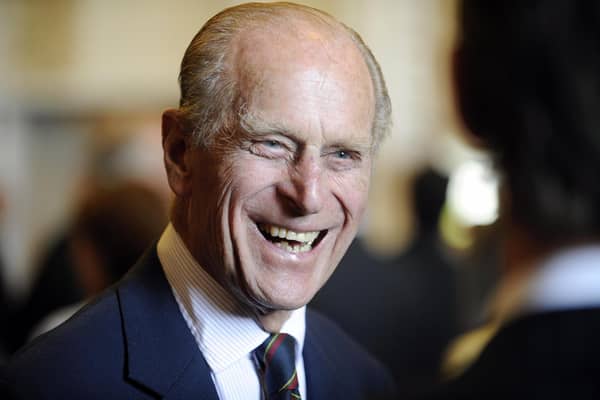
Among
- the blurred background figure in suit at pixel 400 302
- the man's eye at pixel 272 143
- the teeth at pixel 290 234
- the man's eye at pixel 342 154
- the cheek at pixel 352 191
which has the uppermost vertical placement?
the man's eye at pixel 272 143

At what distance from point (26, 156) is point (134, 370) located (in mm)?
8680

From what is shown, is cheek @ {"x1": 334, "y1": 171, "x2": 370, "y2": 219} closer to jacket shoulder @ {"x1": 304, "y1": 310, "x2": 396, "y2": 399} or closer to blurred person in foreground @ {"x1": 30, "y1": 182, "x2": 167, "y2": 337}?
jacket shoulder @ {"x1": 304, "y1": 310, "x2": 396, "y2": 399}

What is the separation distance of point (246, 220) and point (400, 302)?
6.00ft

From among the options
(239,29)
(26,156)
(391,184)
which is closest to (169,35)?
(26,156)

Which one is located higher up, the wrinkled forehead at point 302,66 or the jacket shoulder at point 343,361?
the wrinkled forehead at point 302,66

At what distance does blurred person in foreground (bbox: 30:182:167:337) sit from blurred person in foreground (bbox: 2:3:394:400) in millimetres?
760

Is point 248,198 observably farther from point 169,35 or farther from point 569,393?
point 169,35

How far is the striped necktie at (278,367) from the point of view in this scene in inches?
62.6

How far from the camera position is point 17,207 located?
9297 millimetres

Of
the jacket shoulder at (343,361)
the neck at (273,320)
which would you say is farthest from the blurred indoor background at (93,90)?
the neck at (273,320)

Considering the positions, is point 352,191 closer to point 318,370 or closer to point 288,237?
point 288,237

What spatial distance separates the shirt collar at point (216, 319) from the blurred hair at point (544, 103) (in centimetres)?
56

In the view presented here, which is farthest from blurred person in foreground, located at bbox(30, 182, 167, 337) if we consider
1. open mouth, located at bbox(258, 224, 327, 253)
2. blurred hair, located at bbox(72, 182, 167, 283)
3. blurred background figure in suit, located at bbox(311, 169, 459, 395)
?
open mouth, located at bbox(258, 224, 327, 253)

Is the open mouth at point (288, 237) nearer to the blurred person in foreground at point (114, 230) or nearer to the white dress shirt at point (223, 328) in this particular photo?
the white dress shirt at point (223, 328)
